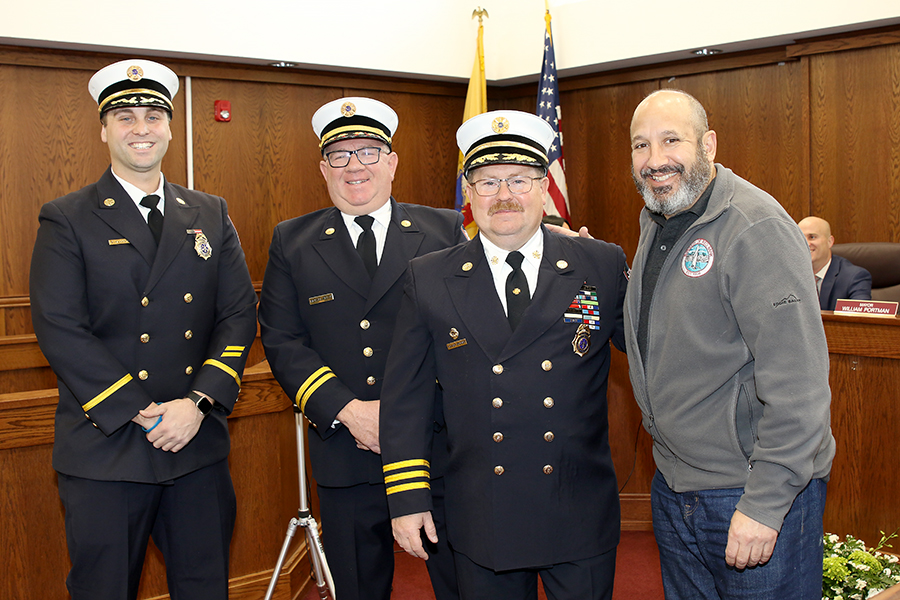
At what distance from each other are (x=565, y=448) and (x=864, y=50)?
16.1 ft

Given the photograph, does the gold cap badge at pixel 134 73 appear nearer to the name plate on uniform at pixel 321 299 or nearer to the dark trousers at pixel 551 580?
the name plate on uniform at pixel 321 299

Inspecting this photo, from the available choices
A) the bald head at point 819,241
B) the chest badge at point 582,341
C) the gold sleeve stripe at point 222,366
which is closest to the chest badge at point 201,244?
the gold sleeve stripe at point 222,366

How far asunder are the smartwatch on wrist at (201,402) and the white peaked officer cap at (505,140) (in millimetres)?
973

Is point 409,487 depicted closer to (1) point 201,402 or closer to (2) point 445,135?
(1) point 201,402

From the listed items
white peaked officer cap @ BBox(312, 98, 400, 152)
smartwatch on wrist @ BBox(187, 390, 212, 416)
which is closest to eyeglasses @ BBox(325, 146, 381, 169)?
white peaked officer cap @ BBox(312, 98, 400, 152)

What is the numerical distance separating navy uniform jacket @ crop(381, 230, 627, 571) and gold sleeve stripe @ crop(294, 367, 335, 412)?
34 cm

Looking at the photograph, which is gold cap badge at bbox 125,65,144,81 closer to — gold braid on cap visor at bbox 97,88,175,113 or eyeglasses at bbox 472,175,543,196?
gold braid on cap visor at bbox 97,88,175,113

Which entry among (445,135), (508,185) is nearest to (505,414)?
(508,185)

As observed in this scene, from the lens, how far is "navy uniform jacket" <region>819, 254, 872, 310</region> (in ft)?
14.3

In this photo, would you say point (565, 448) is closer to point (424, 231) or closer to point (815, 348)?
point (815, 348)

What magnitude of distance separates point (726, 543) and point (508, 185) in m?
0.94

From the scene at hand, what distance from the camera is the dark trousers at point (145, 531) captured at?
6.45 feet

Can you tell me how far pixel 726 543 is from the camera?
162 cm

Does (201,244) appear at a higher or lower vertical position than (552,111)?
lower
